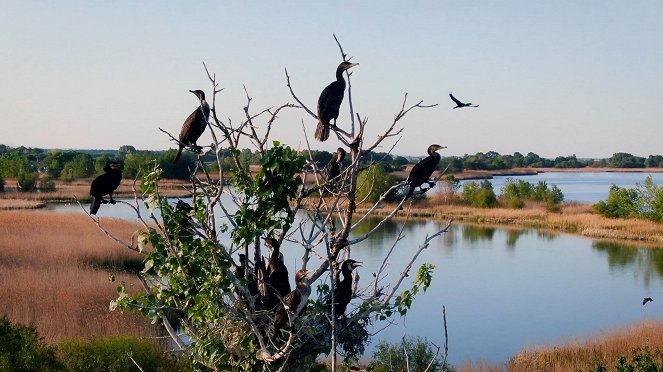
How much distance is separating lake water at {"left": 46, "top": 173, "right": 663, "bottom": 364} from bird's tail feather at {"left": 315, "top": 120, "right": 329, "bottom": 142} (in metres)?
5.57

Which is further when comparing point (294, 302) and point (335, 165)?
point (335, 165)

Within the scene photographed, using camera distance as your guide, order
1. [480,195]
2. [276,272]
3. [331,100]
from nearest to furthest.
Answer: [276,272], [331,100], [480,195]

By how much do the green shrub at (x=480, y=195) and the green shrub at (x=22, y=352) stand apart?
113ft

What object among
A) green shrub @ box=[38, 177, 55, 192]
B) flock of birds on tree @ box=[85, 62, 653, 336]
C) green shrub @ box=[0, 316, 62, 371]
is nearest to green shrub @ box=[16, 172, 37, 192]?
green shrub @ box=[38, 177, 55, 192]

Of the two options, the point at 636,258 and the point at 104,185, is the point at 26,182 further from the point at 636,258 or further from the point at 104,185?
the point at 104,185

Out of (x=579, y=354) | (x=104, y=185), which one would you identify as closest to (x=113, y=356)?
(x=104, y=185)

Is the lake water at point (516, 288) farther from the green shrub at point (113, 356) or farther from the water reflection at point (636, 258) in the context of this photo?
the green shrub at point (113, 356)

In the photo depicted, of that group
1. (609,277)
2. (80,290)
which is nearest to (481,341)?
(80,290)

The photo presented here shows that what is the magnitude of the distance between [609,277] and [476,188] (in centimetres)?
2050

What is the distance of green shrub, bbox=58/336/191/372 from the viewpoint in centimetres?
740

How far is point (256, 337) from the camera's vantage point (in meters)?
3.60

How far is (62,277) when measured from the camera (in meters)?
13.0

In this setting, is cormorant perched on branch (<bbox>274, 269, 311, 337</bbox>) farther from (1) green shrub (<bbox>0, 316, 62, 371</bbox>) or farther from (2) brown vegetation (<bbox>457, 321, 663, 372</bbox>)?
(2) brown vegetation (<bbox>457, 321, 663, 372</bbox>)

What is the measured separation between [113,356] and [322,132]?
4878 mm
